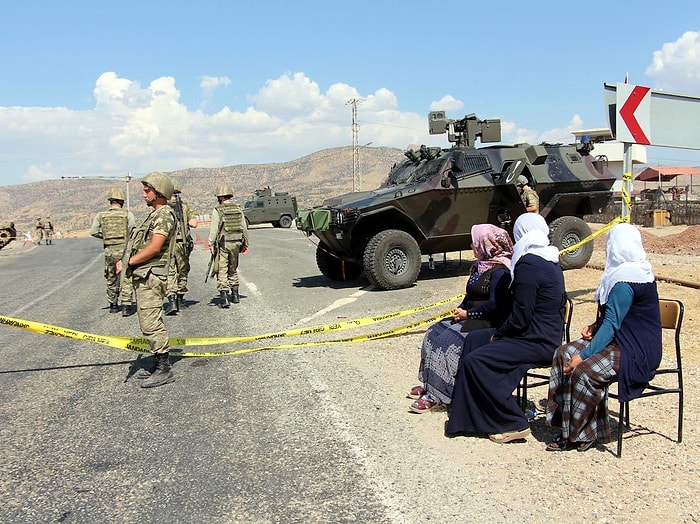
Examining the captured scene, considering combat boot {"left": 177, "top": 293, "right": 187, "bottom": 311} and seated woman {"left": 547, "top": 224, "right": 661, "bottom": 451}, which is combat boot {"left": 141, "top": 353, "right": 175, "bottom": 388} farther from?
combat boot {"left": 177, "top": 293, "right": 187, "bottom": 311}

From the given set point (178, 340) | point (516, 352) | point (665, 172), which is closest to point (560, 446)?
point (516, 352)

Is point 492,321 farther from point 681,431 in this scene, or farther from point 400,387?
point 681,431

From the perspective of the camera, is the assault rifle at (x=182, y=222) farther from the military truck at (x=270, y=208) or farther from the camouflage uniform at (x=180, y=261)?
the military truck at (x=270, y=208)

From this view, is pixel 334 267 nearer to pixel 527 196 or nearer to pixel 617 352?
pixel 527 196

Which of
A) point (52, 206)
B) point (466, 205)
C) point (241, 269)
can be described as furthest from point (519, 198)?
point (52, 206)

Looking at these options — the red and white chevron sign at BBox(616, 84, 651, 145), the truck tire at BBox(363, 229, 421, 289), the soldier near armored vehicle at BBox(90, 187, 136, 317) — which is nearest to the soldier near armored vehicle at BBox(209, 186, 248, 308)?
the soldier near armored vehicle at BBox(90, 187, 136, 317)

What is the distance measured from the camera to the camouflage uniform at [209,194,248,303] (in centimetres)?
912

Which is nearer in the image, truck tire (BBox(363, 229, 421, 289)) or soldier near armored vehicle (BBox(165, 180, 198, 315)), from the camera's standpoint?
soldier near armored vehicle (BBox(165, 180, 198, 315))

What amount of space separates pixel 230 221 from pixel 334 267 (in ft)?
8.72

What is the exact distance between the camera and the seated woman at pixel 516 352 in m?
3.79

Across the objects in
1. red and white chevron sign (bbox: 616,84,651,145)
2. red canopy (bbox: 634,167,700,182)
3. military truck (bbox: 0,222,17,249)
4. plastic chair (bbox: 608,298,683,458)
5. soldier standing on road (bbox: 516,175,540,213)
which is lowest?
plastic chair (bbox: 608,298,683,458)

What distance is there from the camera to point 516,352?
3863 mm

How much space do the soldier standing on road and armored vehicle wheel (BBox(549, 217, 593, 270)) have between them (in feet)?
2.20

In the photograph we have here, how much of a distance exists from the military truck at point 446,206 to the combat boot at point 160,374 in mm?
4669
